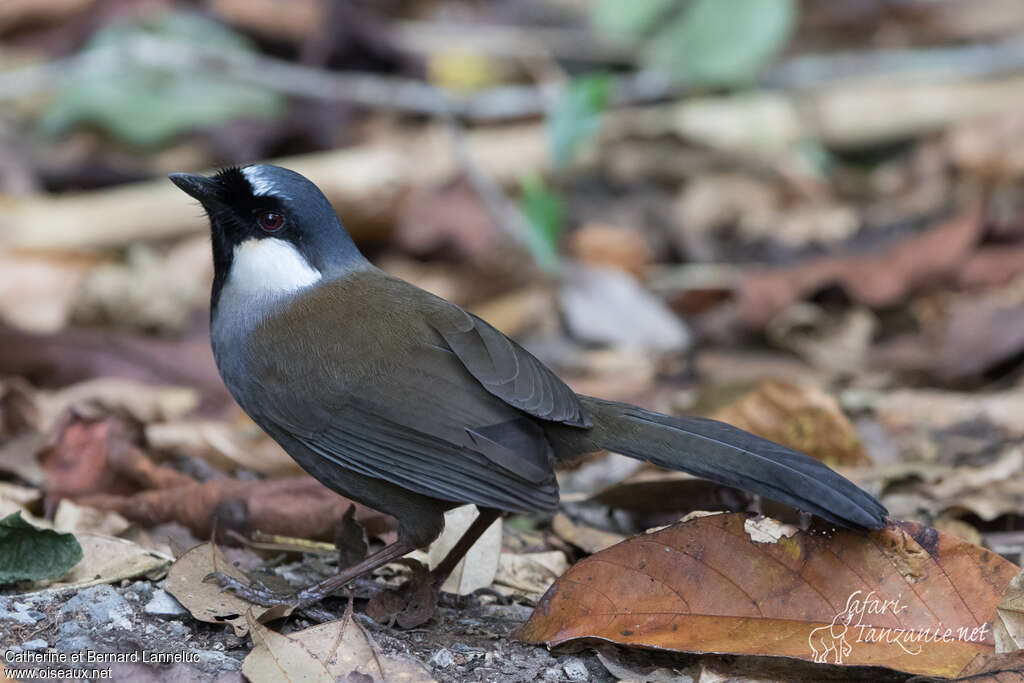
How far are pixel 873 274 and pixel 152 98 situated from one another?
188 inches

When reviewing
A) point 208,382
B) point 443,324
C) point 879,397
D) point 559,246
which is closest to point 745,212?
point 559,246

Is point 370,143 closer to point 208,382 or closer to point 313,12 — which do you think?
point 313,12

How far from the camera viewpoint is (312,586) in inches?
A: 130

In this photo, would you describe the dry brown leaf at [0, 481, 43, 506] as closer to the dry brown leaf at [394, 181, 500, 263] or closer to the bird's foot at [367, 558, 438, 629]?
the bird's foot at [367, 558, 438, 629]

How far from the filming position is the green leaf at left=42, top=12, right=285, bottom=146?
784 centimetres

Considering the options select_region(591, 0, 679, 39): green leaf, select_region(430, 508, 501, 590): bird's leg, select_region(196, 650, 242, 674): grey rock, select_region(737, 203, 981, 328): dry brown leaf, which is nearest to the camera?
select_region(196, 650, 242, 674): grey rock

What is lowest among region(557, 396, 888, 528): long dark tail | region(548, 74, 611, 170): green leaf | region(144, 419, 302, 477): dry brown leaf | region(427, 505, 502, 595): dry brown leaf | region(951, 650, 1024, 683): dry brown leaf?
region(144, 419, 302, 477): dry brown leaf

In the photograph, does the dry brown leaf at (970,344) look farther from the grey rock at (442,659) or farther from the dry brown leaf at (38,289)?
the dry brown leaf at (38,289)

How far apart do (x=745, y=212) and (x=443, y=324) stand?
5051 millimetres

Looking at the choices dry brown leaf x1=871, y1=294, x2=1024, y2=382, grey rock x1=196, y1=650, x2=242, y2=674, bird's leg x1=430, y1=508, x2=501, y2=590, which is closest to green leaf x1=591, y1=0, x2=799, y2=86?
dry brown leaf x1=871, y1=294, x2=1024, y2=382

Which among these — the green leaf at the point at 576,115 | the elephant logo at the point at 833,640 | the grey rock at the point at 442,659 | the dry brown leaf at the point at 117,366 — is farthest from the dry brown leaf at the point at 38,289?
the elephant logo at the point at 833,640

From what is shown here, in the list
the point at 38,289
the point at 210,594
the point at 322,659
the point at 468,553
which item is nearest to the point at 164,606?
the point at 210,594

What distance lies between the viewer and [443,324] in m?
3.43

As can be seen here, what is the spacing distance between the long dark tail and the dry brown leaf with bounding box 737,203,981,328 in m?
2.93
